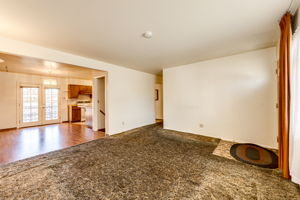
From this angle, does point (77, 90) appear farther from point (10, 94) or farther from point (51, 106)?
point (10, 94)

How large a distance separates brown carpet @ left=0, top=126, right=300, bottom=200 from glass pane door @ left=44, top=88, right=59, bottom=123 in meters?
4.43

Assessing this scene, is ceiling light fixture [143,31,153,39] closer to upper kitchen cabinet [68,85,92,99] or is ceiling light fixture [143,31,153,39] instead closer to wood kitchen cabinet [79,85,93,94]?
upper kitchen cabinet [68,85,92,99]

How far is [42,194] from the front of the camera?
1537mm

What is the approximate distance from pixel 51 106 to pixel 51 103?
152 millimetres

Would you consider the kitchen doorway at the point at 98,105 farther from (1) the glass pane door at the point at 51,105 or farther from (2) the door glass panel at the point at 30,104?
(2) the door glass panel at the point at 30,104

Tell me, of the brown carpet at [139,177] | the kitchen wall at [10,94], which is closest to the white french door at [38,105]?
the kitchen wall at [10,94]

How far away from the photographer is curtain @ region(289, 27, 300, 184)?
5.23ft


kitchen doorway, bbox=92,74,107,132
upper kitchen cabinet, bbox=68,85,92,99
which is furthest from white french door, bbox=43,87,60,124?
kitchen doorway, bbox=92,74,107,132

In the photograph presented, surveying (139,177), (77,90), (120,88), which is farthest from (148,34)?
(77,90)

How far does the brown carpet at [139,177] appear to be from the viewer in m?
1.54

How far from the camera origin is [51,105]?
618cm

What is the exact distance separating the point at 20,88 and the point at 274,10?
813 cm

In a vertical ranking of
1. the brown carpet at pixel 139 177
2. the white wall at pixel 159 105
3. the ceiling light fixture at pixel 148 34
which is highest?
the ceiling light fixture at pixel 148 34

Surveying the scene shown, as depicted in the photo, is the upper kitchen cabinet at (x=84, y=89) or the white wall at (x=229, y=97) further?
the upper kitchen cabinet at (x=84, y=89)
